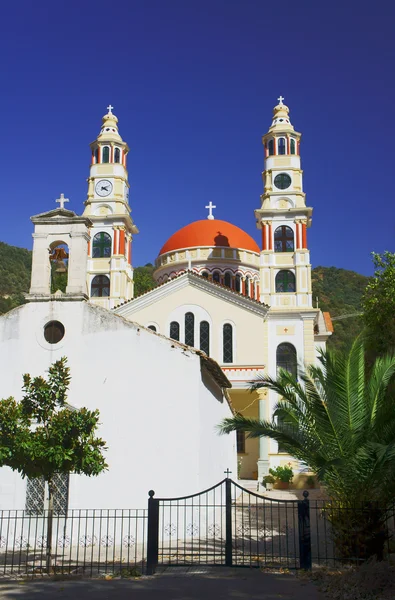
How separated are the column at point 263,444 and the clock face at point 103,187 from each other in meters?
14.9

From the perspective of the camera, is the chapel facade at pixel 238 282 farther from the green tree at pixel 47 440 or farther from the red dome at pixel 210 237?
the green tree at pixel 47 440

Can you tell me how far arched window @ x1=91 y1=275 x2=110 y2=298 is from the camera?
35469 millimetres

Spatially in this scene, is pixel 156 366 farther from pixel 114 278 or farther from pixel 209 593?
pixel 114 278

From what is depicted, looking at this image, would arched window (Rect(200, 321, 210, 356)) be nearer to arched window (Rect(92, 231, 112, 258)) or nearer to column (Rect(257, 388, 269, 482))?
column (Rect(257, 388, 269, 482))

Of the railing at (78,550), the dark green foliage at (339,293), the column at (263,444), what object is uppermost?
the dark green foliage at (339,293)

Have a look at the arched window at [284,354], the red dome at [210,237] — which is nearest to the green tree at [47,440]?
the arched window at [284,354]

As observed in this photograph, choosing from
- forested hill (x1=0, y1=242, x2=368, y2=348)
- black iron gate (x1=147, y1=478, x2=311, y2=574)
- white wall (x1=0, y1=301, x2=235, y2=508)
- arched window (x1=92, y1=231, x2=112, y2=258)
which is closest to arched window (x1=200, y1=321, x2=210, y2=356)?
arched window (x1=92, y1=231, x2=112, y2=258)

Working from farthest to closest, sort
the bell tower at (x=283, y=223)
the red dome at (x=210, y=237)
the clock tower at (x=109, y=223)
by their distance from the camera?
1. the red dome at (x=210, y=237)
2. the clock tower at (x=109, y=223)
3. the bell tower at (x=283, y=223)

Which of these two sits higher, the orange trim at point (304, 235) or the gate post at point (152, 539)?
the orange trim at point (304, 235)

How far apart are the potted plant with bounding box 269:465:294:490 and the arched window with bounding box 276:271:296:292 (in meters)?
9.36

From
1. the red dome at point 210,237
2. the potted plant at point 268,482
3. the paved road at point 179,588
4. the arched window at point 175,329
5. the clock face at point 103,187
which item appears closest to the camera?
the paved road at point 179,588

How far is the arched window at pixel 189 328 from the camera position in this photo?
31.4m

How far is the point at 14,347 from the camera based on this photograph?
A: 1571 centimetres

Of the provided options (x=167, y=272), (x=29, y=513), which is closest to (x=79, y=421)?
(x=29, y=513)
